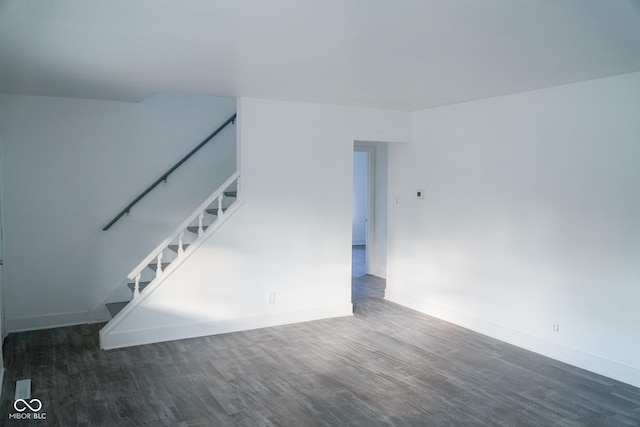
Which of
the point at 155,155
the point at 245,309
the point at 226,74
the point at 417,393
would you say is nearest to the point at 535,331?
the point at 417,393

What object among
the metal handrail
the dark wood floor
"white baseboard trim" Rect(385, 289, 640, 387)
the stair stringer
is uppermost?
the metal handrail

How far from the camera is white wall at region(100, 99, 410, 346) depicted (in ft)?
16.8

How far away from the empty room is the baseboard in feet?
0.07

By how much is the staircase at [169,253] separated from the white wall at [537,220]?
2.46 metres

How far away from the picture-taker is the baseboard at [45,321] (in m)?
5.27

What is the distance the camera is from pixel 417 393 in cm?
383

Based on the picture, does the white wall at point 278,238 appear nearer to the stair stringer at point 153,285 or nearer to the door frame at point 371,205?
the stair stringer at point 153,285

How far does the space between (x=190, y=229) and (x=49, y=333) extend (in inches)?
73.1

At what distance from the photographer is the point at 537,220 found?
15.5 ft

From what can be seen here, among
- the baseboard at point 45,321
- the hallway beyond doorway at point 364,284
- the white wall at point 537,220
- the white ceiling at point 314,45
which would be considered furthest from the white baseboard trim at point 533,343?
the baseboard at point 45,321

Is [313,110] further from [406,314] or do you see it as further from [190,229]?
[406,314]

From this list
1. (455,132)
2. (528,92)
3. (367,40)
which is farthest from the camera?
(455,132)

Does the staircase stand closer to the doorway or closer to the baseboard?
the baseboard


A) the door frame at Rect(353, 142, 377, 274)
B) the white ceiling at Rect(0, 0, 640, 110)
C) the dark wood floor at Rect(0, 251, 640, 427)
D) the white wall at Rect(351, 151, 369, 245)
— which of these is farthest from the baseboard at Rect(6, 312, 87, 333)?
the white wall at Rect(351, 151, 369, 245)
